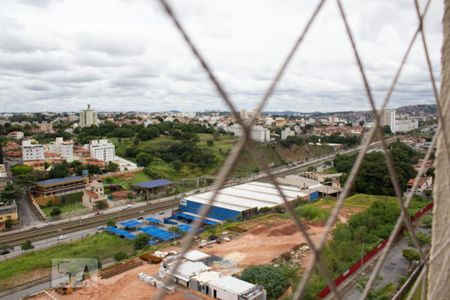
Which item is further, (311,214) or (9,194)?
(9,194)

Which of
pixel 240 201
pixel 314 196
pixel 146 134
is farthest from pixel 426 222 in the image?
pixel 146 134

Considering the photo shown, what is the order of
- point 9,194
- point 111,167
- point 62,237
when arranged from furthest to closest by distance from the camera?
point 111,167, point 9,194, point 62,237

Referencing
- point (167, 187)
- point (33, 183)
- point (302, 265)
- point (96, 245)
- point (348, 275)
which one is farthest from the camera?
point (167, 187)

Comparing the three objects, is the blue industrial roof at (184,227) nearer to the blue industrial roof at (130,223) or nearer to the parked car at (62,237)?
the blue industrial roof at (130,223)

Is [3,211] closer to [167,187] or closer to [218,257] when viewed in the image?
[167,187]

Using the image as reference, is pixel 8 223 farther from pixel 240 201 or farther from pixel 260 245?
pixel 260 245

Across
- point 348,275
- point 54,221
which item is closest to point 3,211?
point 54,221

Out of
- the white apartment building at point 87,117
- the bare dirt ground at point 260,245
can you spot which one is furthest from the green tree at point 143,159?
the white apartment building at point 87,117
